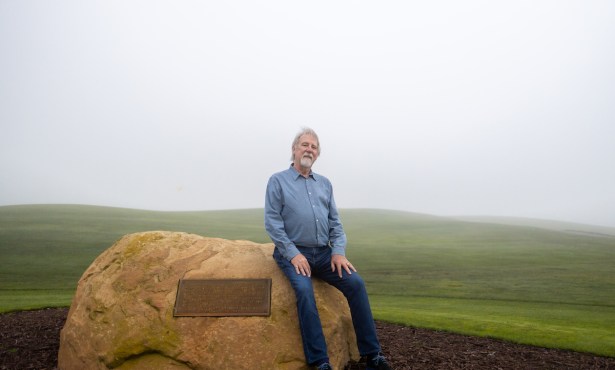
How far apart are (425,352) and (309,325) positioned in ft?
12.2

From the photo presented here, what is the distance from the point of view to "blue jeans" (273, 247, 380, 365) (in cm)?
685

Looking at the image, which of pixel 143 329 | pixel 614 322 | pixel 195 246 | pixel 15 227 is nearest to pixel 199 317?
pixel 143 329

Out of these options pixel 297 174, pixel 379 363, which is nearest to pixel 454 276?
pixel 379 363

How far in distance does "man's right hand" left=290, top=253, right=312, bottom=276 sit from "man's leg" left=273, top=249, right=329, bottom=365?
0.16 meters

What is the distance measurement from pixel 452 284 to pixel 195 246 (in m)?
17.3

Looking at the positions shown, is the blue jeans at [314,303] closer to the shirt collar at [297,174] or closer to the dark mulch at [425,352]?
the dark mulch at [425,352]

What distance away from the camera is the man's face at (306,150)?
7828mm

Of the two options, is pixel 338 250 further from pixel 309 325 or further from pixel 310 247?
pixel 309 325

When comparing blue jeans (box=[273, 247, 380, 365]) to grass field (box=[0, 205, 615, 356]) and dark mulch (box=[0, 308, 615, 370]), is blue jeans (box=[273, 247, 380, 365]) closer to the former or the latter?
dark mulch (box=[0, 308, 615, 370])

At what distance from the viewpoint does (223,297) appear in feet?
25.2

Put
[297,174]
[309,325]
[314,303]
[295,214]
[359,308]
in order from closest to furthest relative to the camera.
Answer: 1. [309,325]
2. [314,303]
3. [359,308]
4. [295,214]
5. [297,174]

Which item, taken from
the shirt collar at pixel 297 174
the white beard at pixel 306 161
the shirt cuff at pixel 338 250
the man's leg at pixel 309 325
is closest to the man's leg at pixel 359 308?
the shirt cuff at pixel 338 250

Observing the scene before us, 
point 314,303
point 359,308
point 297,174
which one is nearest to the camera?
point 314,303

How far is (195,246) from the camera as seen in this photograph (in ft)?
28.7
